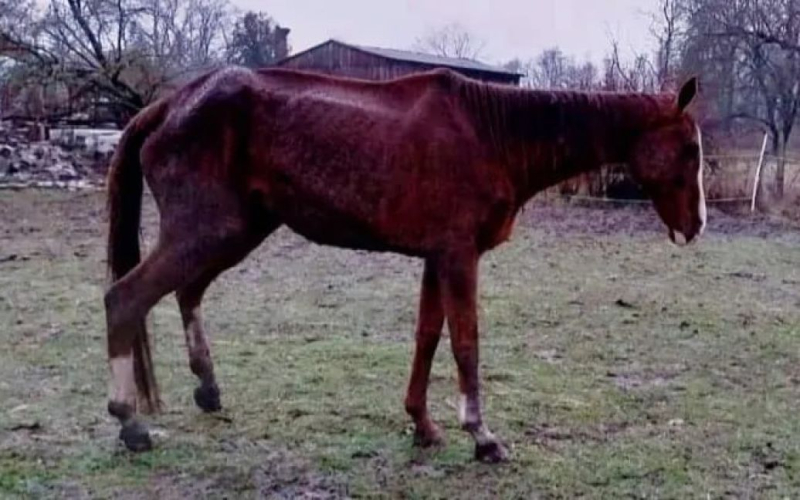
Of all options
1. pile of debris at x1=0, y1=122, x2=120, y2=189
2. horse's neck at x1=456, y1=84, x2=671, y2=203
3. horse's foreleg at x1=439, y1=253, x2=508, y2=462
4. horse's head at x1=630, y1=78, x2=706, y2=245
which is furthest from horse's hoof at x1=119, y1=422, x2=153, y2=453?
pile of debris at x1=0, y1=122, x2=120, y2=189

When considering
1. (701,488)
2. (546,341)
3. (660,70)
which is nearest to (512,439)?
(701,488)

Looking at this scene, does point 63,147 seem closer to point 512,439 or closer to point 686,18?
point 686,18

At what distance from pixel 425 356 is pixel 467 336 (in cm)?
26

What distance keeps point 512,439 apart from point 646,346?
162cm

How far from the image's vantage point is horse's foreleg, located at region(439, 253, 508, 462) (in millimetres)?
2676

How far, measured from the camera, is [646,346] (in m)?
4.32

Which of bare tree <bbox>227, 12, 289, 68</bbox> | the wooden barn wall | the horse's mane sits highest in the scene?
bare tree <bbox>227, 12, 289, 68</bbox>

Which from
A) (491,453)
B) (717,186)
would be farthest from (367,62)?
(491,453)

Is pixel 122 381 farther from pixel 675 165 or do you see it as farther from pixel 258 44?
pixel 258 44

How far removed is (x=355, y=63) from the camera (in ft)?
49.9

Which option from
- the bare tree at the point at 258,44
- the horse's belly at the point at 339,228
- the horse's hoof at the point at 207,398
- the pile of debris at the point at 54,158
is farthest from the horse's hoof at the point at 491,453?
the bare tree at the point at 258,44

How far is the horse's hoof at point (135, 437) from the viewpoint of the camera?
2.76 metres

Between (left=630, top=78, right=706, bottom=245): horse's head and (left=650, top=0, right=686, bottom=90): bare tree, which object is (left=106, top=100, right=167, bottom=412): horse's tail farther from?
(left=650, top=0, right=686, bottom=90): bare tree

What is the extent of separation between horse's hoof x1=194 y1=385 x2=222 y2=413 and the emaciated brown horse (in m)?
0.36
